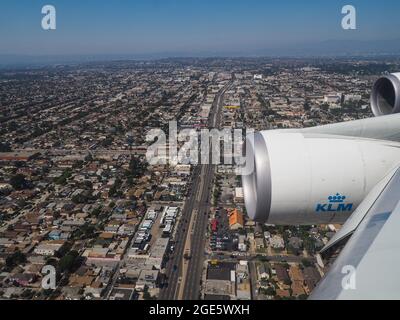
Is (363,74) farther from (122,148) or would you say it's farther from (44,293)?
(44,293)

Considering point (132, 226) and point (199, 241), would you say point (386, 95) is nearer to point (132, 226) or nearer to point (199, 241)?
point (199, 241)

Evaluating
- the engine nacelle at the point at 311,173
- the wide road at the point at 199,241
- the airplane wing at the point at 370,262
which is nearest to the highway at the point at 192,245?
the wide road at the point at 199,241

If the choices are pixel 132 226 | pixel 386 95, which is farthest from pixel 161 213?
pixel 386 95

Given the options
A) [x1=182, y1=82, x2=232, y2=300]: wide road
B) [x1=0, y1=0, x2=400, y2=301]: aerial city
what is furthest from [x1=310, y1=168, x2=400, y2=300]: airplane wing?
[x1=182, y1=82, x2=232, y2=300]: wide road

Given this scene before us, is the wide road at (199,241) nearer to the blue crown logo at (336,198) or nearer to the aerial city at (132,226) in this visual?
the aerial city at (132,226)

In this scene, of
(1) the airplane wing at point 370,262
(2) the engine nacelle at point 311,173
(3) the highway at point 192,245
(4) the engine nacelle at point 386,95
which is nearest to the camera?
(1) the airplane wing at point 370,262

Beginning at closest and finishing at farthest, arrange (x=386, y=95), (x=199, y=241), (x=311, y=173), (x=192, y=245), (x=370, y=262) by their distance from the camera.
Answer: (x=370, y=262)
(x=311, y=173)
(x=386, y=95)
(x=192, y=245)
(x=199, y=241)

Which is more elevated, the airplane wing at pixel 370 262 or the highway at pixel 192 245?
the airplane wing at pixel 370 262
